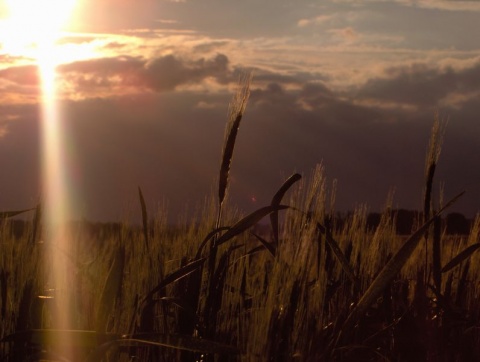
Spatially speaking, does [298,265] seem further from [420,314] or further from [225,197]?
[420,314]

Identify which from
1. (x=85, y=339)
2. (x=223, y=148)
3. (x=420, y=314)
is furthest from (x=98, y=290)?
(x=420, y=314)

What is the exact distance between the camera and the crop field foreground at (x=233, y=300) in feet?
6.00

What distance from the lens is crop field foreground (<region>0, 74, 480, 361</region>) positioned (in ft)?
6.00

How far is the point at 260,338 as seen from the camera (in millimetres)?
1643

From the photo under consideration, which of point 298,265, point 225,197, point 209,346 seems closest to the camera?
point 209,346

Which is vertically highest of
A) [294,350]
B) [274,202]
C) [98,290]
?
[274,202]

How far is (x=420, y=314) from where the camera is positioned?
8.06 feet

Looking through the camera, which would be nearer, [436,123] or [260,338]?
[260,338]

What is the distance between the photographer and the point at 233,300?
218 cm

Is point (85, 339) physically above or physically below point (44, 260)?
below

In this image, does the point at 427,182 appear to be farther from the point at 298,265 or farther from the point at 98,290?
the point at 98,290

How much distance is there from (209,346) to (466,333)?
126 cm

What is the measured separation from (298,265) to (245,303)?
1.76 feet

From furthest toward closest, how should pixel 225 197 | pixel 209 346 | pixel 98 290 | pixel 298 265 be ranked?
pixel 225 197 < pixel 98 290 < pixel 298 265 < pixel 209 346
